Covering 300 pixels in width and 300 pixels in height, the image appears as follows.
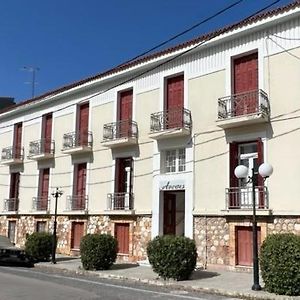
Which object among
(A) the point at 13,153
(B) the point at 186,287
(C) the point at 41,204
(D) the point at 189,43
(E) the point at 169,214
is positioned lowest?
(B) the point at 186,287

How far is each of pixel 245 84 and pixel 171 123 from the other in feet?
11.8

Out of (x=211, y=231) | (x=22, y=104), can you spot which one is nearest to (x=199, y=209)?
(x=211, y=231)

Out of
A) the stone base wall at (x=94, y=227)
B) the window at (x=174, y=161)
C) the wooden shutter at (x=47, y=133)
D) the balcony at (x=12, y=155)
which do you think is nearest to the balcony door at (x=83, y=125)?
the wooden shutter at (x=47, y=133)

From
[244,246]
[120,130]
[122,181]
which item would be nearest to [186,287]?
[244,246]

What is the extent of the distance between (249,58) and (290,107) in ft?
8.96

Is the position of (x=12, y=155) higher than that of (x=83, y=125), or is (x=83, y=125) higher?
(x=83, y=125)

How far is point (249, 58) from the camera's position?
18766mm

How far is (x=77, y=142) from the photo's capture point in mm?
25766

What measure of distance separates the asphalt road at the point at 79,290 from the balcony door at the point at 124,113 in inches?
332

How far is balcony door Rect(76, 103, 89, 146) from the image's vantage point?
25.5 m

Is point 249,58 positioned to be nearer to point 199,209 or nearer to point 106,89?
point 199,209

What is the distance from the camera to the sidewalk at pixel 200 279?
13008mm

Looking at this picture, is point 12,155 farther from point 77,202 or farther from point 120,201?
point 120,201

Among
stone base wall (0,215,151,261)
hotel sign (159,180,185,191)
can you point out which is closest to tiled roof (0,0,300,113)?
hotel sign (159,180,185,191)
